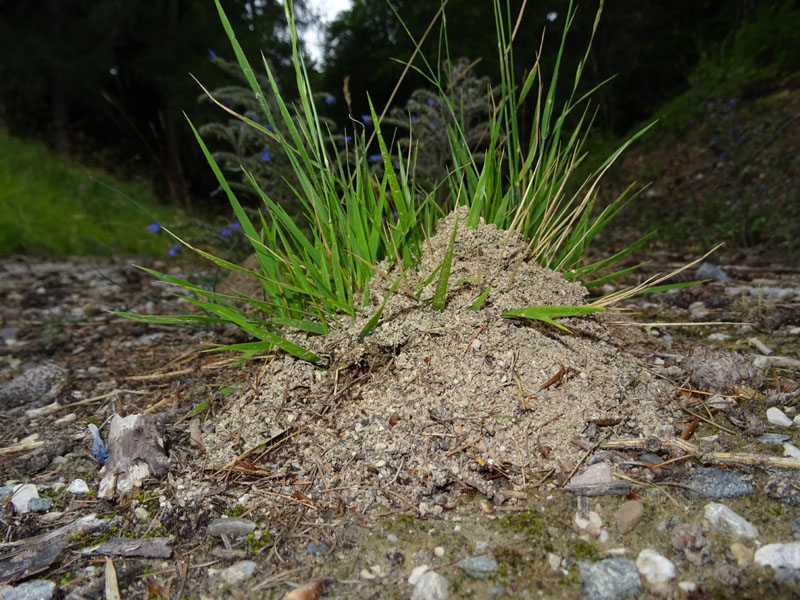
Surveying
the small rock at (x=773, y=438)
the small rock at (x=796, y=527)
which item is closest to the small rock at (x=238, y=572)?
the small rock at (x=796, y=527)

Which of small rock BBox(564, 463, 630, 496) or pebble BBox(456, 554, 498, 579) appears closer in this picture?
→ pebble BBox(456, 554, 498, 579)

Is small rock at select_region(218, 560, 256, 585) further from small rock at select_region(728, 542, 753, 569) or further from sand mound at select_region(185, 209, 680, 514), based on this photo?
small rock at select_region(728, 542, 753, 569)

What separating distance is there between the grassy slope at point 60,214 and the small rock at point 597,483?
4.66 m

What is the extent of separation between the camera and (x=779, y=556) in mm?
1081

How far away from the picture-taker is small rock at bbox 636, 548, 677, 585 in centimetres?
108

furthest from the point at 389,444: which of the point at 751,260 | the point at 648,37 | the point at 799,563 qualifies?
the point at 648,37

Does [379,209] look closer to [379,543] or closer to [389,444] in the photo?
[389,444]

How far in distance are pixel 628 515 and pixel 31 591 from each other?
127 cm

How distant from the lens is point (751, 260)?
144 inches

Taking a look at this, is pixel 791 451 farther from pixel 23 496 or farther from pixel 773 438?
pixel 23 496

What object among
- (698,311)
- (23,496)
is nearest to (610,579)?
(23,496)

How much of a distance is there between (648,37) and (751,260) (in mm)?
5322

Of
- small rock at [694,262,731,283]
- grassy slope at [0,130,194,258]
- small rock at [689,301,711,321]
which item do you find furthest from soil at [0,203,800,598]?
grassy slope at [0,130,194,258]

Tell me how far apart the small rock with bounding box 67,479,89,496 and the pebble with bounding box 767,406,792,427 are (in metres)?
1.86
